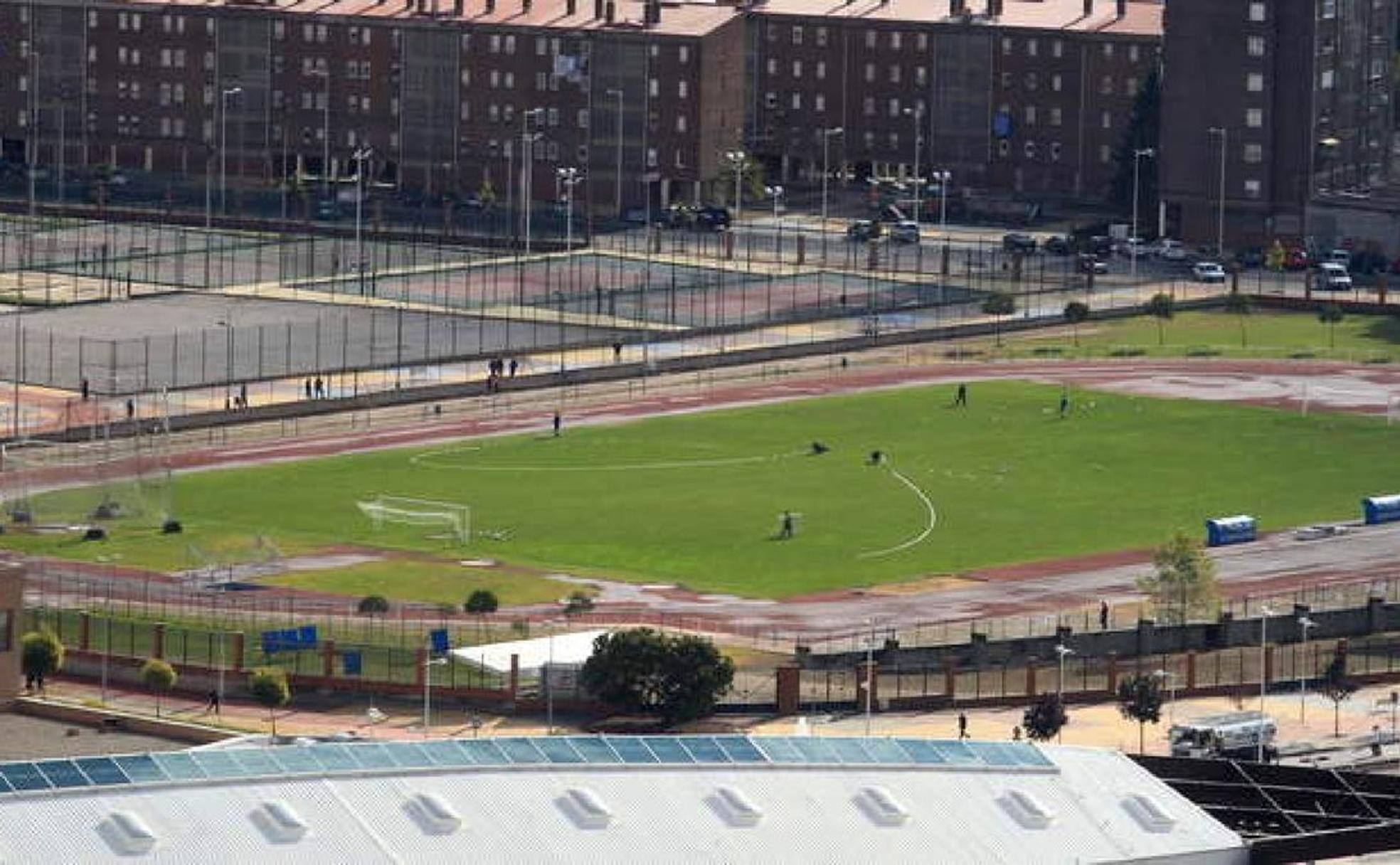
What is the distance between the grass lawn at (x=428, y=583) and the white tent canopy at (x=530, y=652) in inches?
351

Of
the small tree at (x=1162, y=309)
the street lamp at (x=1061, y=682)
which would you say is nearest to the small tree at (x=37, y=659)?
the street lamp at (x=1061, y=682)

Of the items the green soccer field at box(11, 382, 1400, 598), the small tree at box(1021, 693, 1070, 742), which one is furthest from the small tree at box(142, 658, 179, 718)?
the small tree at box(1021, 693, 1070, 742)

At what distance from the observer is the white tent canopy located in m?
119

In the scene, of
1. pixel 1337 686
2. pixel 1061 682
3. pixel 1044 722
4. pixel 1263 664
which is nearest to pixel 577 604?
pixel 1061 682

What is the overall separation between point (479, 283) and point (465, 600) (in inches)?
2673

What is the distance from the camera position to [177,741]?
112 m

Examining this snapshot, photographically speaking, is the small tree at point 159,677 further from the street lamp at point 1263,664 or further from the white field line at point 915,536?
the white field line at point 915,536

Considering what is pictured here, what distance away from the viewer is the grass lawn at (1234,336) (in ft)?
606

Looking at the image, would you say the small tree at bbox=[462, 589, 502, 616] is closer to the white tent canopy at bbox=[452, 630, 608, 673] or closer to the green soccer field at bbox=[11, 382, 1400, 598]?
the white tent canopy at bbox=[452, 630, 608, 673]

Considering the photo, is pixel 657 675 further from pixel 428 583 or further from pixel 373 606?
pixel 428 583

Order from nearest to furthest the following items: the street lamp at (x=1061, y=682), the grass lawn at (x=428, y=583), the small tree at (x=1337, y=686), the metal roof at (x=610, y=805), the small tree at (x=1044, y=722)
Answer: the metal roof at (x=610, y=805)
the small tree at (x=1044, y=722)
the street lamp at (x=1061, y=682)
the small tree at (x=1337, y=686)
the grass lawn at (x=428, y=583)

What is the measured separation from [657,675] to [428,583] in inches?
791

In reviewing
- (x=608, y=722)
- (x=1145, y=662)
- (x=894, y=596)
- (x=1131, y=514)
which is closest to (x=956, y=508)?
(x=1131, y=514)

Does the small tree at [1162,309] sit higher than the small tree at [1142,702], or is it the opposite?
the small tree at [1162,309]
